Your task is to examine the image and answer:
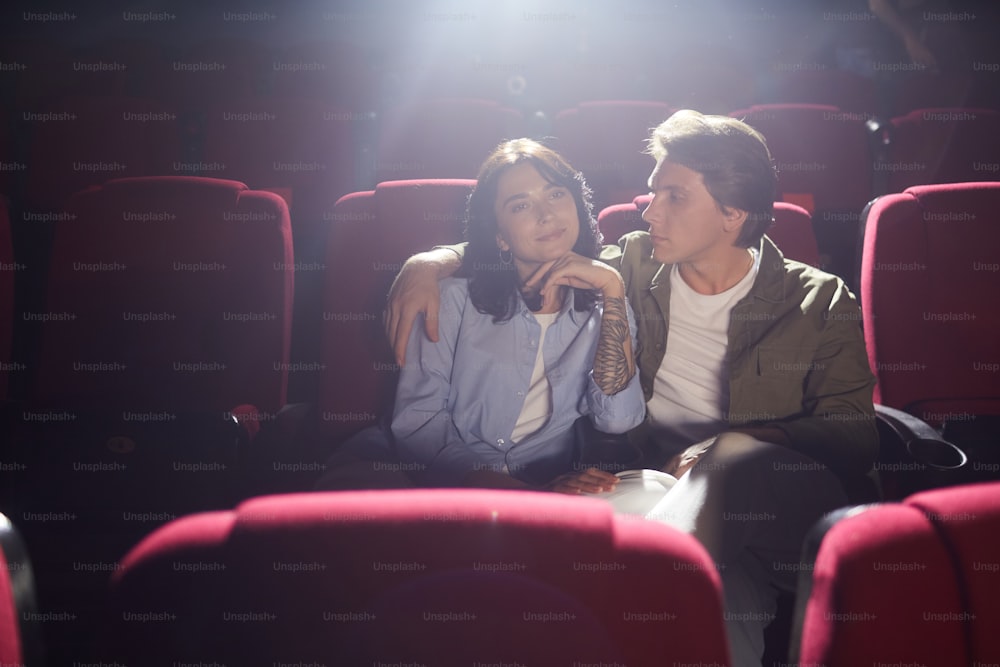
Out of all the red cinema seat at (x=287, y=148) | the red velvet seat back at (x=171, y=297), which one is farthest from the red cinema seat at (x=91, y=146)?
the red velvet seat back at (x=171, y=297)

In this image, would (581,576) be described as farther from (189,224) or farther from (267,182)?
(267,182)

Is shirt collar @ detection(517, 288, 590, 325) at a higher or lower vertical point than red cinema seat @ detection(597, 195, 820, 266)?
lower

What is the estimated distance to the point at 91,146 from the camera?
278 cm

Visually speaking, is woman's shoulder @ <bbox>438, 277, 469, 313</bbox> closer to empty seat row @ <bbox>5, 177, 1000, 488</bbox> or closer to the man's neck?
empty seat row @ <bbox>5, 177, 1000, 488</bbox>

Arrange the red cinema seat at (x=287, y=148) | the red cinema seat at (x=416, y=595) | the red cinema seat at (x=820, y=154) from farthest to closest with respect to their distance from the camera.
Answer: the red cinema seat at (x=287, y=148), the red cinema seat at (x=820, y=154), the red cinema seat at (x=416, y=595)

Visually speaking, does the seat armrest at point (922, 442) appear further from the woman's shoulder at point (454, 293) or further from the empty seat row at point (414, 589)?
the empty seat row at point (414, 589)

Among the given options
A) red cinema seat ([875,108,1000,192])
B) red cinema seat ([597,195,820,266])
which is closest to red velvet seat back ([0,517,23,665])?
red cinema seat ([597,195,820,266])

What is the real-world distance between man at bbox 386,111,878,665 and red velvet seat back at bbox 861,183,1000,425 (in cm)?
14

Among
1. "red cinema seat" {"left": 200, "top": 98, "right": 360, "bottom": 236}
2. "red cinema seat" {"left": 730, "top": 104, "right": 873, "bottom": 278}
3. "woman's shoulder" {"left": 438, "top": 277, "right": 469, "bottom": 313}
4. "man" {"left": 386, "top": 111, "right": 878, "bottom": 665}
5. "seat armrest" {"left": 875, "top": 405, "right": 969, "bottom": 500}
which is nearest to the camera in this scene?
"seat armrest" {"left": 875, "top": 405, "right": 969, "bottom": 500}

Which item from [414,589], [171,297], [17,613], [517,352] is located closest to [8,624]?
[17,613]

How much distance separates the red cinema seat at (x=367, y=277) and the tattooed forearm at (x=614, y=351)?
0.35 meters

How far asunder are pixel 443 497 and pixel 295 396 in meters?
1.58

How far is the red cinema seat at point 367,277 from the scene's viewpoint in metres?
1.50

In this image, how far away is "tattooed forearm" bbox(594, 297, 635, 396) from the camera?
138 cm
